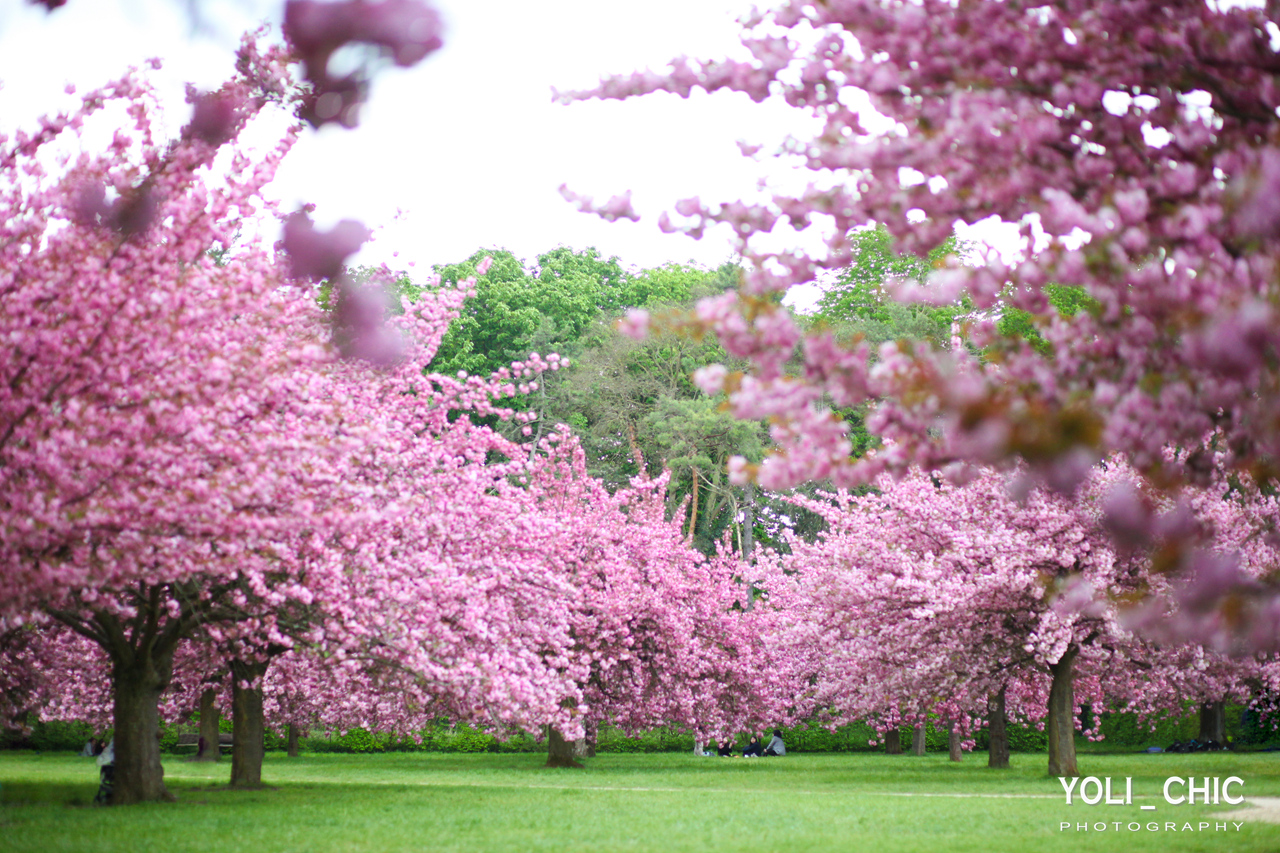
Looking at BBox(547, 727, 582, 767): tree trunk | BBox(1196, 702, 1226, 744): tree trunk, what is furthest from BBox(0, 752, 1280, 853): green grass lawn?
BBox(1196, 702, 1226, 744): tree trunk

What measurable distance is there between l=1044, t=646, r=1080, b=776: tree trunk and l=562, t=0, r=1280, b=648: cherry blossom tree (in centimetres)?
1827

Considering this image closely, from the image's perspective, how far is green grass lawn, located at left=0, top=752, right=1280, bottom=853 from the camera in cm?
1262

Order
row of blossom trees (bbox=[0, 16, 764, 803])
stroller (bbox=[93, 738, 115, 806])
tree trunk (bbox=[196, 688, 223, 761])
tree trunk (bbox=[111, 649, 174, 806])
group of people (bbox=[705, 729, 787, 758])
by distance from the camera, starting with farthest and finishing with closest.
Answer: group of people (bbox=[705, 729, 787, 758]), tree trunk (bbox=[196, 688, 223, 761]), stroller (bbox=[93, 738, 115, 806]), tree trunk (bbox=[111, 649, 174, 806]), row of blossom trees (bbox=[0, 16, 764, 803])

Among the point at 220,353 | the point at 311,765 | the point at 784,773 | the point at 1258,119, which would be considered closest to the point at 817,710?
the point at 784,773

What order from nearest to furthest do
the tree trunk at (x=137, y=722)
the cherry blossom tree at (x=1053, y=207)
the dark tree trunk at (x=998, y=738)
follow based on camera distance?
the cherry blossom tree at (x=1053, y=207), the tree trunk at (x=137, y=722), the dark tree trunk at (x=998, y=738)

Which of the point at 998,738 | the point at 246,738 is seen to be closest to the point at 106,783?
the point at 246,738

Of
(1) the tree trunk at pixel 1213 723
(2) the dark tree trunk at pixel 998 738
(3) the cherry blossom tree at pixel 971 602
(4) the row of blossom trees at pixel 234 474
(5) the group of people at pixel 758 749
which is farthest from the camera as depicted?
(5) the group of people at pixel 758 749

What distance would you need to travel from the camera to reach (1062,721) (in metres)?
23.4

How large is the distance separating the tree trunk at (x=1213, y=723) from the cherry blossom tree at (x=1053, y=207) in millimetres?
36370

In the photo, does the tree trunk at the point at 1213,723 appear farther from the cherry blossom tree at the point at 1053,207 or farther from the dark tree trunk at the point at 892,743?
the cherry blossom tree at the point at 1053,207

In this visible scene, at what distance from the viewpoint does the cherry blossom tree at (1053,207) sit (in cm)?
525

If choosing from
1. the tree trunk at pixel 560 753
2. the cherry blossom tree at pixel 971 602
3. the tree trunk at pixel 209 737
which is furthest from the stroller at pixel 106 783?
the tree trunk at pixel 209 737

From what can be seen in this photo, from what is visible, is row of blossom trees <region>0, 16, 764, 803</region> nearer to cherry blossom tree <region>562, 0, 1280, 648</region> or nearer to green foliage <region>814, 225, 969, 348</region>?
Result: cherry blossom tree <region>562, 0, 1280, 648</region>

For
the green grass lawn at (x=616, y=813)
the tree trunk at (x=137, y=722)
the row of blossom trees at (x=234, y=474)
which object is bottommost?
the green grass lawn at (x=616, y=813)
